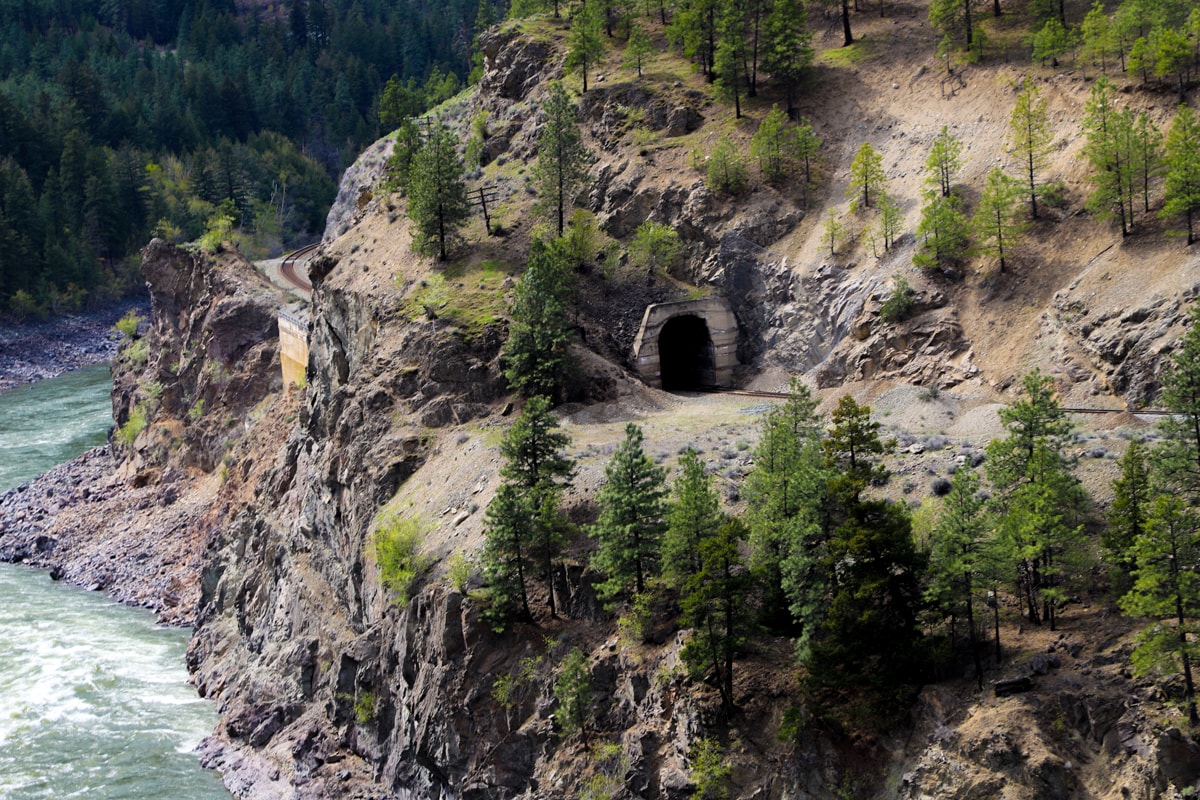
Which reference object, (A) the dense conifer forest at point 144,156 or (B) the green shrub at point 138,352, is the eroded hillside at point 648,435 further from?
(A) the dense conifer forest at point 144,156

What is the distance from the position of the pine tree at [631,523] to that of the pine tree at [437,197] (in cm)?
2649

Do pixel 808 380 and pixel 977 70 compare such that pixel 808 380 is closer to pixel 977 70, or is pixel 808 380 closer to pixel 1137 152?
pixel 1137 152

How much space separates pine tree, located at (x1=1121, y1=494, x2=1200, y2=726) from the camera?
32344mm

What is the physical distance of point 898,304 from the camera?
57.8 metres

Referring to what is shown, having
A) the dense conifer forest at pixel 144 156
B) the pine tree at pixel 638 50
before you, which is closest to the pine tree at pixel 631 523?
the pine tree at pixel 638 50

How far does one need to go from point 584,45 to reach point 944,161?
88.6ft

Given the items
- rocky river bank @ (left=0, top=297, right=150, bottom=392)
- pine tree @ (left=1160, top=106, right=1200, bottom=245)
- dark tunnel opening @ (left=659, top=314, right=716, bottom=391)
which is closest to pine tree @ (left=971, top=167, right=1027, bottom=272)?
pine tree @ (left=1160, top=106, right=1200, bottom=245)

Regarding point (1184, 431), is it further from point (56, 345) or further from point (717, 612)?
point (56, 345)

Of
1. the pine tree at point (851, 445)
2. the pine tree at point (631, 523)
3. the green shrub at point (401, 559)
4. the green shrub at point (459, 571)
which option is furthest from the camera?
the green shrub at point (401, 559)

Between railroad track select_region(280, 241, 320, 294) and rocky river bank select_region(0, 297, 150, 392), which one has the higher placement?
railroad track select_region(280, 241, 320, 294)

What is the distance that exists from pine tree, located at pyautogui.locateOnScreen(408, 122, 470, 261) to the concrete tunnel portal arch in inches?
460

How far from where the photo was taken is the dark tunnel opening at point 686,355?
65812 mm

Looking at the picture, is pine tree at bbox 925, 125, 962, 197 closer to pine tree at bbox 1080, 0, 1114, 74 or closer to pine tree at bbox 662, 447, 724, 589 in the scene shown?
pine tree at bbox 1080, 0, 1114, 74

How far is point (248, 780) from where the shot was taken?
50.0 metres
